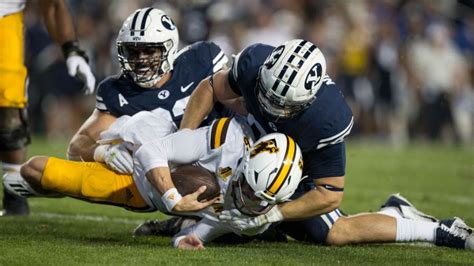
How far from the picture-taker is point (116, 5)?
50.6 ft

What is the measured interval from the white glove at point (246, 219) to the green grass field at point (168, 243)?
0.14 metres

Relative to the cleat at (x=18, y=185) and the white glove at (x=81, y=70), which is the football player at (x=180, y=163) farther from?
the white glove at (x=81, y=70)

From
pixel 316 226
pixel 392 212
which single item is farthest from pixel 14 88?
pixel 392 212

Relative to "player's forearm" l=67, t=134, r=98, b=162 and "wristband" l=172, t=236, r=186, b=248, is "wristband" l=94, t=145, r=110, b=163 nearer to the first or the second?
"player's forearm" l=67, t=134, r=98, b=162

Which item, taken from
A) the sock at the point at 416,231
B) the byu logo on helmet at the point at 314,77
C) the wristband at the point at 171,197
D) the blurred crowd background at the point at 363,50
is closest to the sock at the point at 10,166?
the wristband at the point at 171,197

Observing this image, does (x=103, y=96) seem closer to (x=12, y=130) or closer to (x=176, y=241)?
(x=12, y=130)

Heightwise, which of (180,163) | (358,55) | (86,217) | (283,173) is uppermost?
(283,173)

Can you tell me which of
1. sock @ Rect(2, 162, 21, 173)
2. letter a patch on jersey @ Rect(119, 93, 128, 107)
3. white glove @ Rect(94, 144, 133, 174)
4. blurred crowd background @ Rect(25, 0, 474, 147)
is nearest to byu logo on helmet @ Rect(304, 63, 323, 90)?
white glove @ Rect(94, 144, 133, 174)

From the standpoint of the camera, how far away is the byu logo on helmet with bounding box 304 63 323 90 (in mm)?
4738

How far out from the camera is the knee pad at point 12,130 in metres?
6.13

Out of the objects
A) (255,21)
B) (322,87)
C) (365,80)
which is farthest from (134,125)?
(365,80)

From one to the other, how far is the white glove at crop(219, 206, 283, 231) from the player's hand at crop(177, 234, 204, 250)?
0.16 m

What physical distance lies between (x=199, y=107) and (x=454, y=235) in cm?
150

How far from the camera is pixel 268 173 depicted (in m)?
4.57
